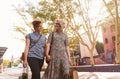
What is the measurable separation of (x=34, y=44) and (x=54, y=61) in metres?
0.57

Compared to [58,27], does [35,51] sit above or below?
below

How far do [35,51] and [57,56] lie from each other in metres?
0.54

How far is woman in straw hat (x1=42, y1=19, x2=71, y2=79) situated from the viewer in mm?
6137

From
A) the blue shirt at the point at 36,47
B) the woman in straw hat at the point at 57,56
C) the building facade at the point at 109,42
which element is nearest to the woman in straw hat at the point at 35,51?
the blue shirt at the point at 36,47

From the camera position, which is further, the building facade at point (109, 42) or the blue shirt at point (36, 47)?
the building facade at point (109, 42)

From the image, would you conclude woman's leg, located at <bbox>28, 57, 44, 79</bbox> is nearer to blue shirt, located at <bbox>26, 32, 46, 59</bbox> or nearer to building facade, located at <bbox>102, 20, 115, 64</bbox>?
blue shirt, located at <bbox>26, 32, 46, 59</bbox>

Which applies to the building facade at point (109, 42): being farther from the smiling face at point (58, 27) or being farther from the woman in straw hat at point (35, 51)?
the woman in straw hat at point (35, 51)

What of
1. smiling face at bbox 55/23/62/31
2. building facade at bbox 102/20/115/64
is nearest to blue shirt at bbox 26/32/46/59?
smiling face at bbox 55/23/62/31

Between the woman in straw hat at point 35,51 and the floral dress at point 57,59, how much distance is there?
0.86 ft

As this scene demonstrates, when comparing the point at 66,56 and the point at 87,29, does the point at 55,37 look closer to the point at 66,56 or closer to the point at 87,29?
the point at 66,56

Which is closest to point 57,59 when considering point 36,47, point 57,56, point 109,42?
point 57,56

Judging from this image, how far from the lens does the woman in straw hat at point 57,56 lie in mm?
6137

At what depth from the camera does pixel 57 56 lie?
20.4 ft

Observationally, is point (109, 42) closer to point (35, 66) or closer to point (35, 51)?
point (35, 51)
